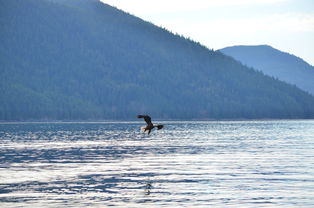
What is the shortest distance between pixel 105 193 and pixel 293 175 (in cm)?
2341

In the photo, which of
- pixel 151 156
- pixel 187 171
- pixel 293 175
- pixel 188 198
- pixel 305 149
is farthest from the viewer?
pixel 305 149

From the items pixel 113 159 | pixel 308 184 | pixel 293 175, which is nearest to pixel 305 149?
pixel 113 159

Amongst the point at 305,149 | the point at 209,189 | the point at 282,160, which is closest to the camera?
the point at 209,189

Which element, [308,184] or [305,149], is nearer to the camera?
[308,184]

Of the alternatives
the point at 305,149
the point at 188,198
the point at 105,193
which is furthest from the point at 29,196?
the point at 305,149

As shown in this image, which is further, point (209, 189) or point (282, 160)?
point (282, 160)

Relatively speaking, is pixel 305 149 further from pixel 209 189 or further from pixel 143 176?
pixel 209 189

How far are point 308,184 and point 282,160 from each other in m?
30.5

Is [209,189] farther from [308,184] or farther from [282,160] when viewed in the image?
[282,160]

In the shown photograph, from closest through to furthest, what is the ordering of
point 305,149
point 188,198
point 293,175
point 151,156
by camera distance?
point 188,198 < point 293,175 < point 151,156 < point 305,149

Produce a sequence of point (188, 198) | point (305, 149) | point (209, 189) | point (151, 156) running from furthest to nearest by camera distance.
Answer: point (305, 149) < point (151, 156) < point (209, 189) < point (188, 198)

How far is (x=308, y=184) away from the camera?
2672 inches

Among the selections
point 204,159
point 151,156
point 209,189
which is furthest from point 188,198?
point 151,156

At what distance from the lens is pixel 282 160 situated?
98188 millimetres
